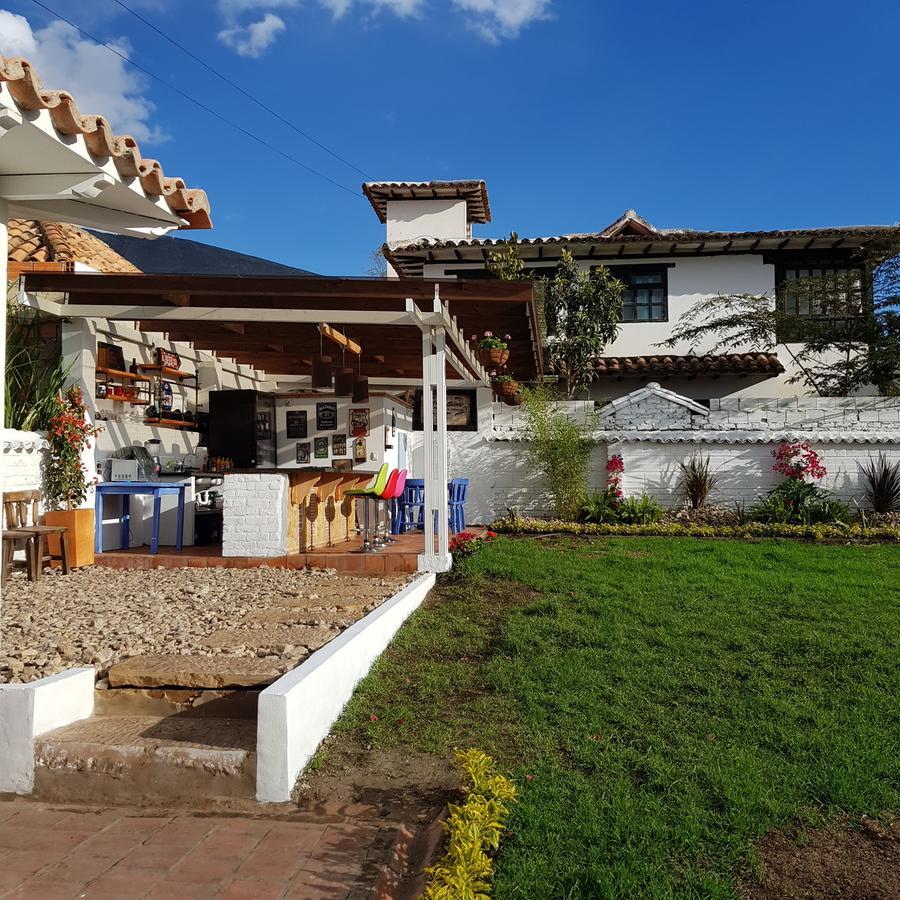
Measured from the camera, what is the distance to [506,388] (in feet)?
41.5

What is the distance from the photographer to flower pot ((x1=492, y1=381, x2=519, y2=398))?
12.6m

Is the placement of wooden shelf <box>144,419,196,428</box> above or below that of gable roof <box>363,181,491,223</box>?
below

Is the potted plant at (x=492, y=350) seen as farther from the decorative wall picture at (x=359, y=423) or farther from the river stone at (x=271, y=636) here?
the river stone at (x=271, y=636)

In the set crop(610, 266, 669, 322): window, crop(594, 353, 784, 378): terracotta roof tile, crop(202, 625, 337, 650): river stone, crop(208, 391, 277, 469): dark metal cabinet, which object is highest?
crop(610, 266, 669, 322): window

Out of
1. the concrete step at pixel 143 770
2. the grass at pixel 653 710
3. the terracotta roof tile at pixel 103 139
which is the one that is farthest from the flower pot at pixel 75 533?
the terracotta roof tile at pixel 103 139

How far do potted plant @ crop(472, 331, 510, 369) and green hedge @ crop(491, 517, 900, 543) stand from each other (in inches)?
83.5

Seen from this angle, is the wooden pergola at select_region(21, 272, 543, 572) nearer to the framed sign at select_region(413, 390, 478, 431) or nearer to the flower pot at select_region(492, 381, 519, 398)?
the flower pot at select_region(492, 381, 519, 398)

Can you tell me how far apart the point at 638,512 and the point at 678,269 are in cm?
990

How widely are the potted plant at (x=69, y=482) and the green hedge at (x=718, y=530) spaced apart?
16.3ft

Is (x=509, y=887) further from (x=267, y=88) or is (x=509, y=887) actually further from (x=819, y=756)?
(x=267, y=88)

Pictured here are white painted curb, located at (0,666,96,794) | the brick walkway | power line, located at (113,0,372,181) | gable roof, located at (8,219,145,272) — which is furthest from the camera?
power line, located at (113,0,372,181)

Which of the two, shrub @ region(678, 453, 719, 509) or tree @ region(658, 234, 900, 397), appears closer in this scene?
shrub @ region(678, 453, 719, 509)

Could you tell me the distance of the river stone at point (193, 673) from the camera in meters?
4.20

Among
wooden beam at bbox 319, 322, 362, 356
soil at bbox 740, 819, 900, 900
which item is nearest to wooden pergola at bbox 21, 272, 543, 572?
wooden beam at bbox 319, 322, 362, 356
